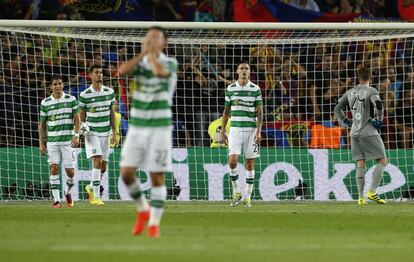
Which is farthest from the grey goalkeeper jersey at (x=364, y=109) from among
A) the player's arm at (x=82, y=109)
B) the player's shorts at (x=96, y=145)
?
the player's arm at (x=82, y=109)

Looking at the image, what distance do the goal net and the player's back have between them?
1713 mm

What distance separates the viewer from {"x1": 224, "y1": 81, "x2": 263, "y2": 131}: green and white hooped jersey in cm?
1989

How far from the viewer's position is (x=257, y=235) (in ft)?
40.4

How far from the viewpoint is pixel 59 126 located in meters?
20.2

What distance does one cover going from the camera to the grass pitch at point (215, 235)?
993cm

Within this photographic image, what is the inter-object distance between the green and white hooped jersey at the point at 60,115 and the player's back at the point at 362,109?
214 inches

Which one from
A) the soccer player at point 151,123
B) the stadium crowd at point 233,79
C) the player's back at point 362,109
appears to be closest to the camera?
the soccer player at point 151,123

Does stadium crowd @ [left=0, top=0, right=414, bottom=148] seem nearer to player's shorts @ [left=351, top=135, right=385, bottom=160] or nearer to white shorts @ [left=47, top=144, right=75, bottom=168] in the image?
player's shorts @ [left=351, top=135, right=385, bottom=160]

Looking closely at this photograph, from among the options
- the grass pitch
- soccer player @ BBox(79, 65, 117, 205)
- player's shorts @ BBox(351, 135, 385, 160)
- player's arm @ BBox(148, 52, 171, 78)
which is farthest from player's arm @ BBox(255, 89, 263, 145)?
player's arm @ BBox(148, 52, 171, 78)

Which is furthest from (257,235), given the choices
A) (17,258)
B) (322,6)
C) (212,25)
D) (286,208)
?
(322,6)

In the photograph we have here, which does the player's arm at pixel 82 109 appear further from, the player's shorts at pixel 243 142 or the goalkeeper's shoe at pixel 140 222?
the goalkeeper's shoe at pixel 140 222

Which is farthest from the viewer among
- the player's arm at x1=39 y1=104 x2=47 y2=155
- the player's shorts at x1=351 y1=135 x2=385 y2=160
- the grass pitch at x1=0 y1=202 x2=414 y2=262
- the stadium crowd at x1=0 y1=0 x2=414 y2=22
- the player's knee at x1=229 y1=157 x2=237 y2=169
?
the stadium crowd at x1=0 y1=0 x2=414 y2=22

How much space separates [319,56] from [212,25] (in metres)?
4.42

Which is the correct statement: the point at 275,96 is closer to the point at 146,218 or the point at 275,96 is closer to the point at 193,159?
the point at 193,159
